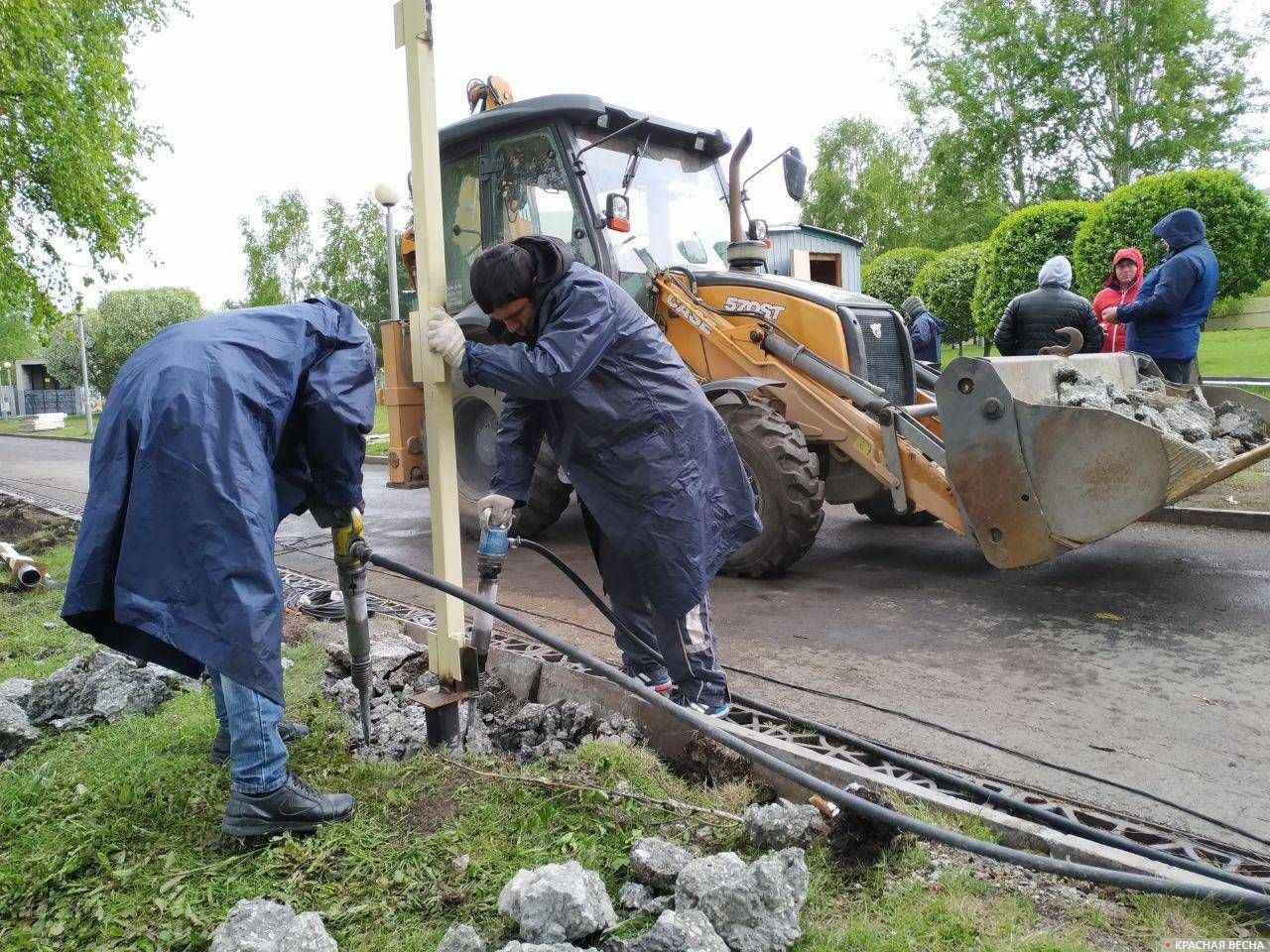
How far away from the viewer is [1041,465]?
4.38 m

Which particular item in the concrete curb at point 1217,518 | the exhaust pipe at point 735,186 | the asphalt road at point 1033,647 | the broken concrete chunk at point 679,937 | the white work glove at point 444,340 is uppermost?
the exhaust pipe at point 735,186

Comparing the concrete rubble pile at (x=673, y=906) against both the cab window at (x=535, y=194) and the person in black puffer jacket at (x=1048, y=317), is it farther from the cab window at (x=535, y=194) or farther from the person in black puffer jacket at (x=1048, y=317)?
the person in black puffer jacket at (x=1048, y=317)

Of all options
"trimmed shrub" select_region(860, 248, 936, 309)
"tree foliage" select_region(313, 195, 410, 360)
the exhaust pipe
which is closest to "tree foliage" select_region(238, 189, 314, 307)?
"tree foliage" select_region(313, 195, 410, 360)

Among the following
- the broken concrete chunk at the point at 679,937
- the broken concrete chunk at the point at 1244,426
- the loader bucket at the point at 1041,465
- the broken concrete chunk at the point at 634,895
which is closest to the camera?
the broken concrete chunk at the point at 679,937

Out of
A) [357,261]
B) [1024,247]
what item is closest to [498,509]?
[1024,247]

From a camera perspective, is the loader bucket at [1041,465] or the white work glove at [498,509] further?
the loader bucket at [1041,465]

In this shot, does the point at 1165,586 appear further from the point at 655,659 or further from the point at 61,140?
the point at 61,140

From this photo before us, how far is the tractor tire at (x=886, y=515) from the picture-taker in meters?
7.07

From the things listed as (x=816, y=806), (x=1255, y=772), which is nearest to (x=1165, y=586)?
(x=1255, y=772)

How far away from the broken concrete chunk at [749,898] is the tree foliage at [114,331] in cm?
4993

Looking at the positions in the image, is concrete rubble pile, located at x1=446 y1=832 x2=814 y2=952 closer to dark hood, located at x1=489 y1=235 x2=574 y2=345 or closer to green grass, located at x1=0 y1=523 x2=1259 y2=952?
green grass, located at x1=0 y1=523 x2=1259 y2=952

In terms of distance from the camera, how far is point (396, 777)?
2.77 m

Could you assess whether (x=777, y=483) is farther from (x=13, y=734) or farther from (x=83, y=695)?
(x=13, y=734)

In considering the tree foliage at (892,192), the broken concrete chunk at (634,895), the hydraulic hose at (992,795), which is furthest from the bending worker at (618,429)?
the tree foliage at (892,192)
